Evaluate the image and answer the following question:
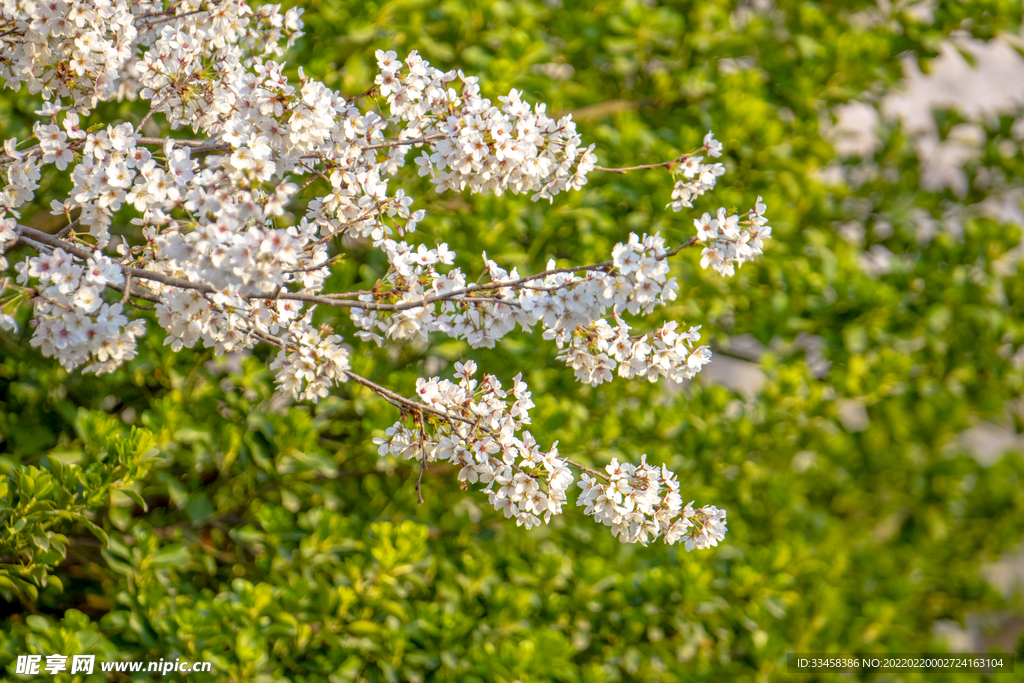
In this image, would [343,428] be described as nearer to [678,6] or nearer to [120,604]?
[120,604]

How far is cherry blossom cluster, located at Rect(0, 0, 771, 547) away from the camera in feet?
4.26

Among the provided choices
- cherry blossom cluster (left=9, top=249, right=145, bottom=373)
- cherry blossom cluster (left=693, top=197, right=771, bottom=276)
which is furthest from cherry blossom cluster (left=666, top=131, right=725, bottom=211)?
cherry blossom cluster (left=9, top=249, right=145, bottom=373)

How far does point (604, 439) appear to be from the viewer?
87.1 inches

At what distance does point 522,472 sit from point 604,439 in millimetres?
804

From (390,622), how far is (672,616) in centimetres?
86

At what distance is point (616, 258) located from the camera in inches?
55.3

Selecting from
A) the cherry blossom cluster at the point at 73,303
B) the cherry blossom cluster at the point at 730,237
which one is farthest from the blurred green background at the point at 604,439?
the cherry blossom cluster at the point at 730,237

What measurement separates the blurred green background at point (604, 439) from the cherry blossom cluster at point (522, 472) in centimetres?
52

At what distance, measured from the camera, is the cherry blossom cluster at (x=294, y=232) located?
1299mm

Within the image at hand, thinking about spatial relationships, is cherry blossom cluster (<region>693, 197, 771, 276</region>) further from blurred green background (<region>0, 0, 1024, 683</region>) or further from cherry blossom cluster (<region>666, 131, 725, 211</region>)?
blurred green background (<region>0, 0, 1024, 683</region>)

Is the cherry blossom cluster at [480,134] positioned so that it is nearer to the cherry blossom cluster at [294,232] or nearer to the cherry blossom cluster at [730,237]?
the cherry blossom cluster at [294,232]

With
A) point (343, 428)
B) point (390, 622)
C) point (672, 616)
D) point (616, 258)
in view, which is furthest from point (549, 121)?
point (672, 616)

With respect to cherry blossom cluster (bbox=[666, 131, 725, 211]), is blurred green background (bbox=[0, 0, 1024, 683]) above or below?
below

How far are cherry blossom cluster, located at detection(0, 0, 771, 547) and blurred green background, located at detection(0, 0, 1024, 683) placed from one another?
45 cm
